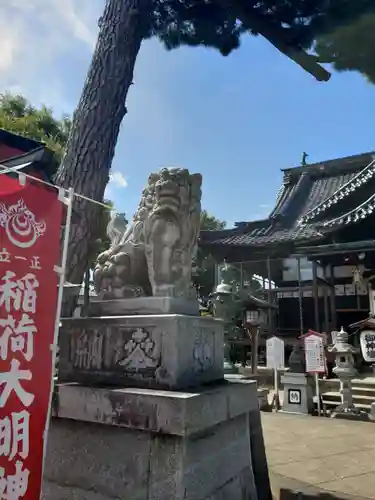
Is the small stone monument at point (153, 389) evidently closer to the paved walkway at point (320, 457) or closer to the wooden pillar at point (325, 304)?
the paved walkway at point (320, 457)

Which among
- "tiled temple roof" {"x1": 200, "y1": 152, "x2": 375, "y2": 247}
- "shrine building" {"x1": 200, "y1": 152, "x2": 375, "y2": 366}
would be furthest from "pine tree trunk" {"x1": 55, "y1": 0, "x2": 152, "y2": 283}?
"tiled temple roof" {"x1": 200, "y1": 152, "x2": 375, "y2": 247}

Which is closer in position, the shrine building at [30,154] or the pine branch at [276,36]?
the shrine building at [30,154]

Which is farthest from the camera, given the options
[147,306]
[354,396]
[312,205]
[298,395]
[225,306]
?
[312,205]

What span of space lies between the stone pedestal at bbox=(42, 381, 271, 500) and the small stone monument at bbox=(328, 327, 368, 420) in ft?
19.0

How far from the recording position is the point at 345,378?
8.80m

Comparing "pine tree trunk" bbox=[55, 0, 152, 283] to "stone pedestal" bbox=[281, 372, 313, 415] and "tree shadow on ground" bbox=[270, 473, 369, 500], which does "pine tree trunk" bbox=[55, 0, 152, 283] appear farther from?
"stone pedestal" bbox=[281, 372, 313, 415]

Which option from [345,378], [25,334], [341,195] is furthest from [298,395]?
[341,195]

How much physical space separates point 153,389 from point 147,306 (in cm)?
65

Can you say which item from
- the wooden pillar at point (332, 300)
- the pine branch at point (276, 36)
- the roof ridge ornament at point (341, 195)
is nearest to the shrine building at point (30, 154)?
the pine branch at point (276, 36)

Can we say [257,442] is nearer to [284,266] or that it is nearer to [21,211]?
[21,211]

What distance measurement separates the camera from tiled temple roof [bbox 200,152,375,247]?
45.1ft

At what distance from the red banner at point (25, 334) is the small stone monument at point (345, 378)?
749cm

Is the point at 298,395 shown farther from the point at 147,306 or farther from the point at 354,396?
the point at 147,306

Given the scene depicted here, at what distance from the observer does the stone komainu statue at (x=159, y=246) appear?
336 centimetres
